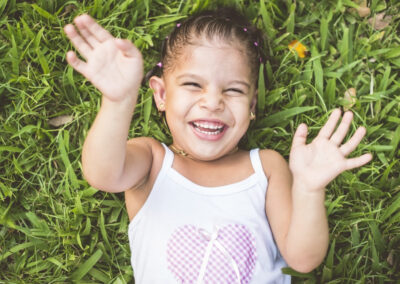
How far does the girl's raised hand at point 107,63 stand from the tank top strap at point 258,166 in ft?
2.93

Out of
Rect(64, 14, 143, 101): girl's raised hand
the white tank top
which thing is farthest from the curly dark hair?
Rect(64, 14, 143, 101): girl's raised hand

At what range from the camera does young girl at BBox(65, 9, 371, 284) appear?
82.7 inches

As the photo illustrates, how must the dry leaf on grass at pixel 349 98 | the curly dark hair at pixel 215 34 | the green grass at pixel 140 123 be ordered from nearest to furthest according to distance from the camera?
the curly dark hair at pixel 215 34, the green grass at pixel 140 123, the dry leaf on grass at pixel 349 98

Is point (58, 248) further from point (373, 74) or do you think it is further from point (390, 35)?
point (390, 35)

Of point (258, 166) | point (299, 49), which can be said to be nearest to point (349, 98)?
point (299, 49)

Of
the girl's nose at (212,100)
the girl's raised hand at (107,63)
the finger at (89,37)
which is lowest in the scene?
the girl's nose at (212,100)

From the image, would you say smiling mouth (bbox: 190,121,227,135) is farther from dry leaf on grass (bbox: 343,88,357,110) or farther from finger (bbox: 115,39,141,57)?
dry leaf on grass (bbox: 343,88,357,110)

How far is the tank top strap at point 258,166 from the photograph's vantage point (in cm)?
237

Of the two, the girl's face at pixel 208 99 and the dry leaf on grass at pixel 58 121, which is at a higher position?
the girl's face at pixel 208 99

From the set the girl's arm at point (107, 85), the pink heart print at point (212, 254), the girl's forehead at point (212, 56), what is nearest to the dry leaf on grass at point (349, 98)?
the girl's forehead at point (212, 56)

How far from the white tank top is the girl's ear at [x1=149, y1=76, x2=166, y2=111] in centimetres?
28

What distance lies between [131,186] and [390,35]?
1.85 meters

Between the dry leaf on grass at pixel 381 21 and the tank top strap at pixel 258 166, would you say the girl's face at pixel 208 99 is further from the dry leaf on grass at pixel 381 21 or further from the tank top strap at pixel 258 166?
the dry leaf on grass at pixel 381 21

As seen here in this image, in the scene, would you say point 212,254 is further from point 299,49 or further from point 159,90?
point 299,49
